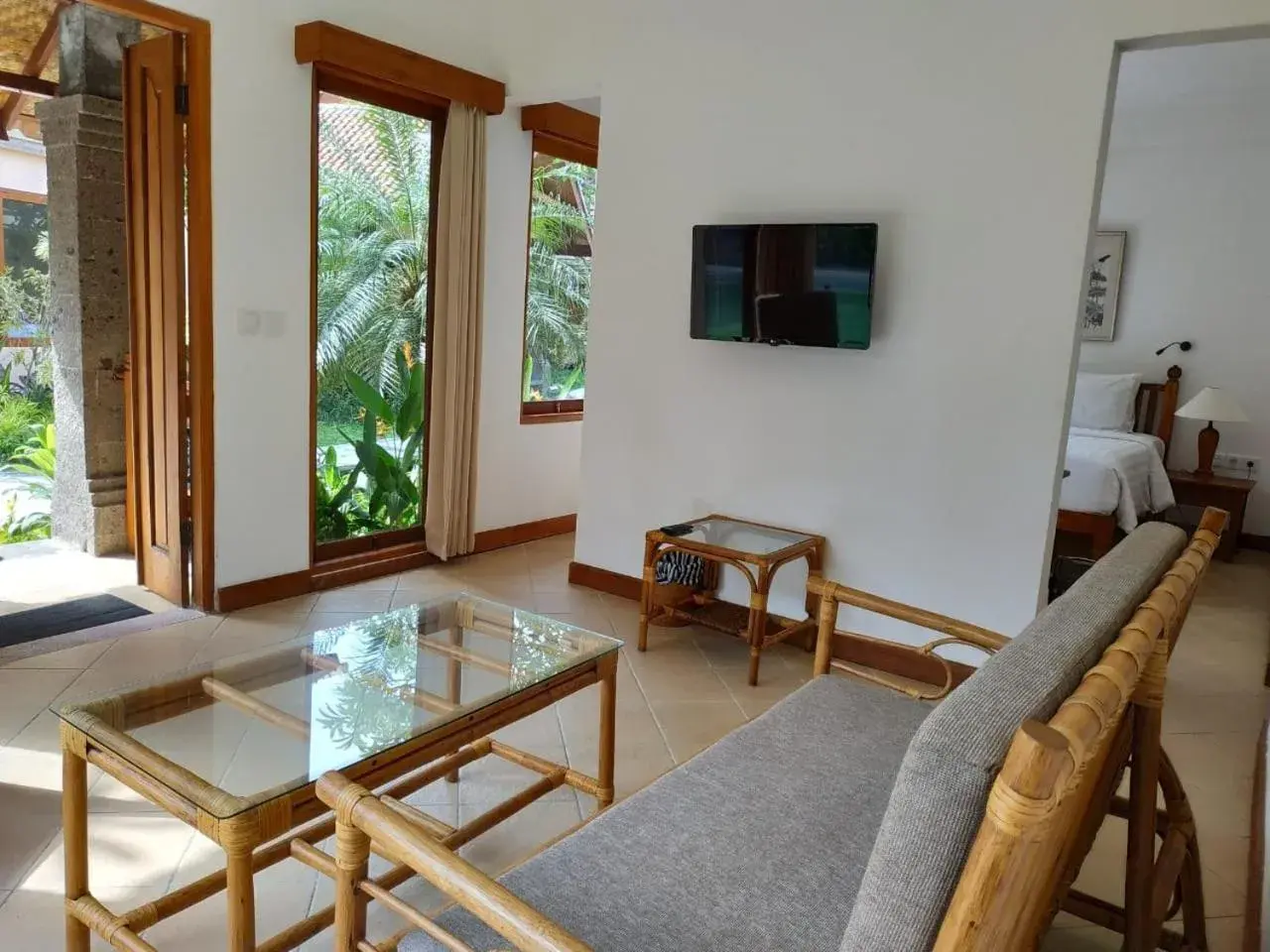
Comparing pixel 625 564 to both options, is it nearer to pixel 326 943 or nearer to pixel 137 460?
pixel 137 460

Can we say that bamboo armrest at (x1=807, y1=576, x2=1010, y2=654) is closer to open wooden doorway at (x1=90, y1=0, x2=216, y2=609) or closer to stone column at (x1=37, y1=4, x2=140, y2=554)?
open wooden doorway at (x1=90, y1=0, x2=216, y2=609)

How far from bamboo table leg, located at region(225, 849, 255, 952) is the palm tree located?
3.00 m

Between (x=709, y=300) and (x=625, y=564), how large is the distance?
4.14ft

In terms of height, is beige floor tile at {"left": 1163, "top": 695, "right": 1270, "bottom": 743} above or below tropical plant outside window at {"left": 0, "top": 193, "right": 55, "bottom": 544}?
below

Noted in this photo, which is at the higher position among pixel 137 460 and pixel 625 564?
pixel 137 460

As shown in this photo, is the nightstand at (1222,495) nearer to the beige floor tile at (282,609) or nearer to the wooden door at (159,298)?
the beige floor tile at (282,609)

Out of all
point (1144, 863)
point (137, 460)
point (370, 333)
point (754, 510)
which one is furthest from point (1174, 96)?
point (137, 460)

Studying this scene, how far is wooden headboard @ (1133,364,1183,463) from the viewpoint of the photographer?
584 centimetres

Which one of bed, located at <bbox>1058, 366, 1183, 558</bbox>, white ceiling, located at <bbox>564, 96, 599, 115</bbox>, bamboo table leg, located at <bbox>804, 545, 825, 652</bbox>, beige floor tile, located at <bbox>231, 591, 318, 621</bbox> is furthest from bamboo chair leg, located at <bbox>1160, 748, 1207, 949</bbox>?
white ceiling, located at <bbox>564, 96, 599, 115</bbox>

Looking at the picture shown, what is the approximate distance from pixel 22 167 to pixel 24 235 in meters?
0.57

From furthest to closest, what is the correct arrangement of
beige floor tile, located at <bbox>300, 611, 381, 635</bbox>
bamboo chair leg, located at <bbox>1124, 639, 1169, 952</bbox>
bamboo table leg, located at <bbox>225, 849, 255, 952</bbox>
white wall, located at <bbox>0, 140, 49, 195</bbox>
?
Result: white wall, located at <bbox>0, 140, 49, 195</bbox>, beige floor tile, located at <bbox>300, 611, 381, 635</bbox>, bamboo chair leg, located at <bbox>1124, 639, 1169, 952</bbox>, bamboo table leg, located at <bbox>225, 849, 255, 952</bbox>

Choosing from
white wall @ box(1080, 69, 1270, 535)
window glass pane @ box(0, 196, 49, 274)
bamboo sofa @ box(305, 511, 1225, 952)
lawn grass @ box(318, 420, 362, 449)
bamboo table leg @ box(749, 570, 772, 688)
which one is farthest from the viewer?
window glass pane @ box(0, 196, 49, 274)

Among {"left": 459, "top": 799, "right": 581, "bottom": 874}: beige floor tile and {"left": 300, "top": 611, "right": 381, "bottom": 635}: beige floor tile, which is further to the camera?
{"left": 300, "top": 611, "right": 381, "bottom": 635}: beige floor tile

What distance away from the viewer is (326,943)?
1.83 m
